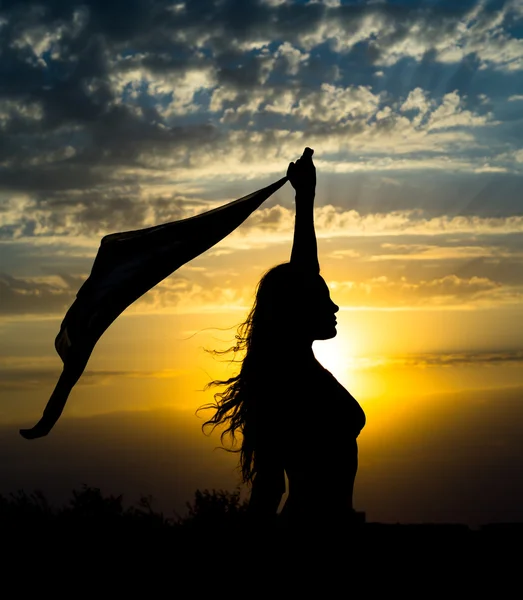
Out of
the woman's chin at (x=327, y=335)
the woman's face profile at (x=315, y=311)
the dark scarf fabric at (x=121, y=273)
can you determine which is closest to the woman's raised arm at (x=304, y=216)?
the woman's face profile at (x=315, y=311)

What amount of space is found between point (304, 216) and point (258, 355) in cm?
141

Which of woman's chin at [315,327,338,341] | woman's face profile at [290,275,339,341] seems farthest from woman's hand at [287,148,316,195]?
woman's chin at [315,327,338,341]

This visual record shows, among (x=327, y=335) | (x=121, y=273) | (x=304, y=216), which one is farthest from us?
(x=327, y=335)

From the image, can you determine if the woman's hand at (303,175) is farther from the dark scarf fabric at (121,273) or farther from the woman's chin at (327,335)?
the woman's chin at (327,335)

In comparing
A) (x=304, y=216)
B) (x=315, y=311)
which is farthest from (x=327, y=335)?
(x=304, y=216)

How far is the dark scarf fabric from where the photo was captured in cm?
728

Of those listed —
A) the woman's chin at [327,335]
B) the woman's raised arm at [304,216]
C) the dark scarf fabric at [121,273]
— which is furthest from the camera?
the woman's chin at [327,335]

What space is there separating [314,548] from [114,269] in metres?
3.14

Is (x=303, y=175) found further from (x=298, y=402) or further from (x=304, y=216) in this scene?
(x=298, y=402)

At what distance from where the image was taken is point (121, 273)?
295 inches

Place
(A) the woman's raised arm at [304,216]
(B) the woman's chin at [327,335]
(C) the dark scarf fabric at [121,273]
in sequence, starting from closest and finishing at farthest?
(C) the dark scarf fabric at [121,273]
(A) the woman's raised arm at [304,216]
(B) the woman's chin at [327,335]

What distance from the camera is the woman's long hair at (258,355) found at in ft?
25.4

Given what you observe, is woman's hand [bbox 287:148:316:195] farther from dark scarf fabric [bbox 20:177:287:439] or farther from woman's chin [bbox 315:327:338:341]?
woman's chin [bbox 315:327:338:341]

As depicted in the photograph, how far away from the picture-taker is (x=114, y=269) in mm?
7531
